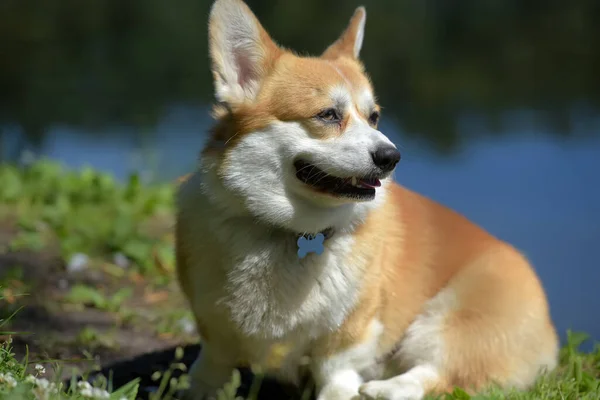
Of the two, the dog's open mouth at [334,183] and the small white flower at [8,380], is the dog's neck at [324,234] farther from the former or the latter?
the small white flower at [8,380]

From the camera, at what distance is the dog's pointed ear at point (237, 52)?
3.48 metres

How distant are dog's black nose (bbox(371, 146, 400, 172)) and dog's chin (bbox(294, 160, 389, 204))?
4.4 inches

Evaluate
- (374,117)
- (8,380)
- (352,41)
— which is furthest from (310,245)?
(8,380)

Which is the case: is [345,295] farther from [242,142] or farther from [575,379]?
[575,379]

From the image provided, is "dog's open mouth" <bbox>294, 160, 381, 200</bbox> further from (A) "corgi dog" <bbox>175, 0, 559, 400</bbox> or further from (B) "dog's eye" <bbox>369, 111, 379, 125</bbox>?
(B) "dog's eye" <bbox>369, 111, 379, 125</bbox>

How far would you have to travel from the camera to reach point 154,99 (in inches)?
488

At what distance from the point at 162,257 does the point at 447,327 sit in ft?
8.72

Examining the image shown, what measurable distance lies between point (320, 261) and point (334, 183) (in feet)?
1.28

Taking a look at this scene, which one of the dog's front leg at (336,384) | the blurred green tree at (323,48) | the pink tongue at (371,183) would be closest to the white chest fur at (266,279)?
the dog's front leg at (336,384)

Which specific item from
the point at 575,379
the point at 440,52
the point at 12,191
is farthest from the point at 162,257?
the point at 440,52

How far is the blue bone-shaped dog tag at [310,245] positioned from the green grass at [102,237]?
0.72 m

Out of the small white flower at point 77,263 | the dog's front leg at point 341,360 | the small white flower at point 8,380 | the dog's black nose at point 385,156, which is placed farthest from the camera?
the small white flower at point 77,263

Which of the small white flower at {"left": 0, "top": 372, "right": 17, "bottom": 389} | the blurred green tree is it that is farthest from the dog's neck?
the blurred green tree

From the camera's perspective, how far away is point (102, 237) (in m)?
6.06
